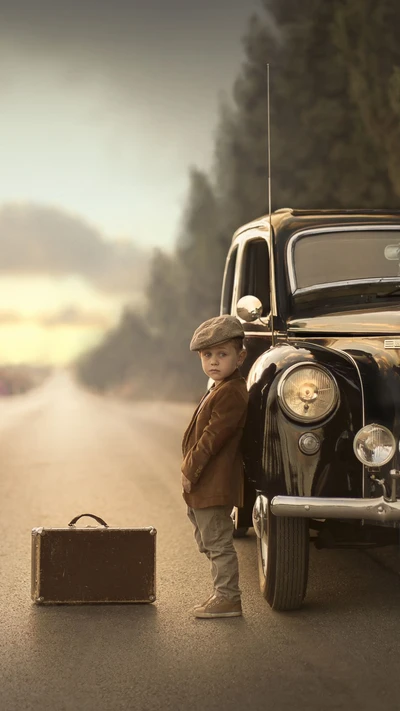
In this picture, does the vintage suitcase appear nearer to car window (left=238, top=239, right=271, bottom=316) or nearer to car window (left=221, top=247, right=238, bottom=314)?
car window (left=238, top=239, right=271, bottom=316)

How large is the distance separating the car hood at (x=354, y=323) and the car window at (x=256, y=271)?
92 centimetres

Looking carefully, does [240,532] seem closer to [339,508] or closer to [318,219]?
[318,219]

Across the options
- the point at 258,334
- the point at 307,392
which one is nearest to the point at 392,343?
the point at 307,392

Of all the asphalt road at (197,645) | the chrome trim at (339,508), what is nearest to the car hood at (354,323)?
the chrome trim at (339,508)

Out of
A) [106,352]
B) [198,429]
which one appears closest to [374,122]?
[198,429]

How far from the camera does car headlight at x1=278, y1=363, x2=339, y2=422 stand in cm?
543

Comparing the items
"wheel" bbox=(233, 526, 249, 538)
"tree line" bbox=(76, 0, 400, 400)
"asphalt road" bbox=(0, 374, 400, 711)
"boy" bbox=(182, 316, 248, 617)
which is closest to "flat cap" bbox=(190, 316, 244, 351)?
"boy" bbox=(182, 316, 248, 617)

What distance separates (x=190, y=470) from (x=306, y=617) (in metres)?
0.92

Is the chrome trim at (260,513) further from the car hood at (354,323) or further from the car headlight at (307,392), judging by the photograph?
the car hood at (354,323)

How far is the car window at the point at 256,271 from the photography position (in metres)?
7.52

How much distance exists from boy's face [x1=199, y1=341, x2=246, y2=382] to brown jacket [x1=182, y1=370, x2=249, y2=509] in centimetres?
7

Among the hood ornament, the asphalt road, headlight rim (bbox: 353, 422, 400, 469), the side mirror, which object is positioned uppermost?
the side mirror

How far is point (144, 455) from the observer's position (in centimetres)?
1549

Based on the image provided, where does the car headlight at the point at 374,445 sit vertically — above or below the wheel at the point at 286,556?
above
